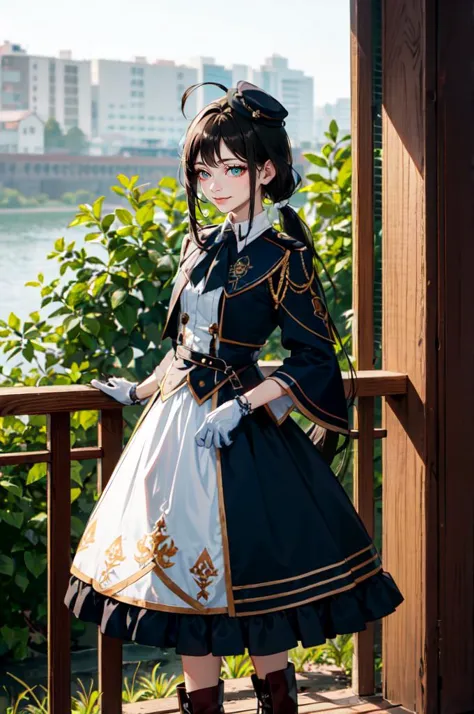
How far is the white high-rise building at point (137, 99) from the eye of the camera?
4.29 m

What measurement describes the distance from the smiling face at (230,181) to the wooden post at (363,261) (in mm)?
691

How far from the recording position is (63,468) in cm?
219

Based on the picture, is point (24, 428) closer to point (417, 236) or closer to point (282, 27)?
point (417, 236)

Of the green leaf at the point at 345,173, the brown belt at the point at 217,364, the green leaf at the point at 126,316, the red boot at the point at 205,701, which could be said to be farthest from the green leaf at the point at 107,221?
the red boot at the point at 205,701

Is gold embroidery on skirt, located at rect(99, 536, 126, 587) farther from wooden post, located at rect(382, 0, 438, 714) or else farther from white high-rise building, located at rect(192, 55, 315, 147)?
white high-rise building, located at rect(192, 55, 315, 147)

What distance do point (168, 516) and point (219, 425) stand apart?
0.19 metres

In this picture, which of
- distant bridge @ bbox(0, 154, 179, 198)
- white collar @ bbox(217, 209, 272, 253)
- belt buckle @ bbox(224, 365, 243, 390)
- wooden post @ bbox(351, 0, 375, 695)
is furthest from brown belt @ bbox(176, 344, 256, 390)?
distant bridge @ bbox(0, 154, 179, 198)

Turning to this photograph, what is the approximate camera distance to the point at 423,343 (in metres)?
2.34

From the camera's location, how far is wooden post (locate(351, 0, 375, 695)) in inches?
97.6

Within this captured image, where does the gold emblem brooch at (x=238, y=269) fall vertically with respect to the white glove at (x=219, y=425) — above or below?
above

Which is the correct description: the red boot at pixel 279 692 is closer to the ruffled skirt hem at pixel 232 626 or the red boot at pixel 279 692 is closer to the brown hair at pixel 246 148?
the ruffled skirt hem at pixel 232 626

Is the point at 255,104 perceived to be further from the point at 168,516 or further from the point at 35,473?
the point at 35,473

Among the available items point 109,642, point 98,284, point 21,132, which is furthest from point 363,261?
point 21,132
